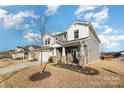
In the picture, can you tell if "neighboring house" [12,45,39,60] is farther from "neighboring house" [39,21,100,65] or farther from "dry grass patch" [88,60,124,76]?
"dry grass patch" [88,60,124,76]

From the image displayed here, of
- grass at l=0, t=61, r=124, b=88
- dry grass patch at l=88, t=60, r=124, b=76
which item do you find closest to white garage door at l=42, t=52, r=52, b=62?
dry grass patch at l=88, t=60, r=124, b=76

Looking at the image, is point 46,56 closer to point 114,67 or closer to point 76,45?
point 76,45

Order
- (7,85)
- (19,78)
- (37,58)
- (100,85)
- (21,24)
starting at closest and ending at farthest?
(100,85), (7,85), (19,78), (21,24), (37,58)

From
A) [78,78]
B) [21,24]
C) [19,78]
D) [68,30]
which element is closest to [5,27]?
[21,24]

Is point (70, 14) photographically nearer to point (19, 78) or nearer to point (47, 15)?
point (47, 15)

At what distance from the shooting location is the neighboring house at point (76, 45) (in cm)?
1756

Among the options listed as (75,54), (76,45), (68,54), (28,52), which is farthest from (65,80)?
(28,52)

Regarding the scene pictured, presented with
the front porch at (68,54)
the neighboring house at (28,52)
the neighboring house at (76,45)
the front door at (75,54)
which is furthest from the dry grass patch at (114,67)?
the neighboring house at (28,52)

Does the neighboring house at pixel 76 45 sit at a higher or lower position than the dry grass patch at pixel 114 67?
higher

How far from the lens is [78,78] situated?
12.0 m

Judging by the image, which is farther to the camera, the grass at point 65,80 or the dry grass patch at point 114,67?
the dry grass patch at point 114,67

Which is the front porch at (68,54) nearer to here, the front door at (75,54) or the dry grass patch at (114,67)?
the front door at (75,54)
